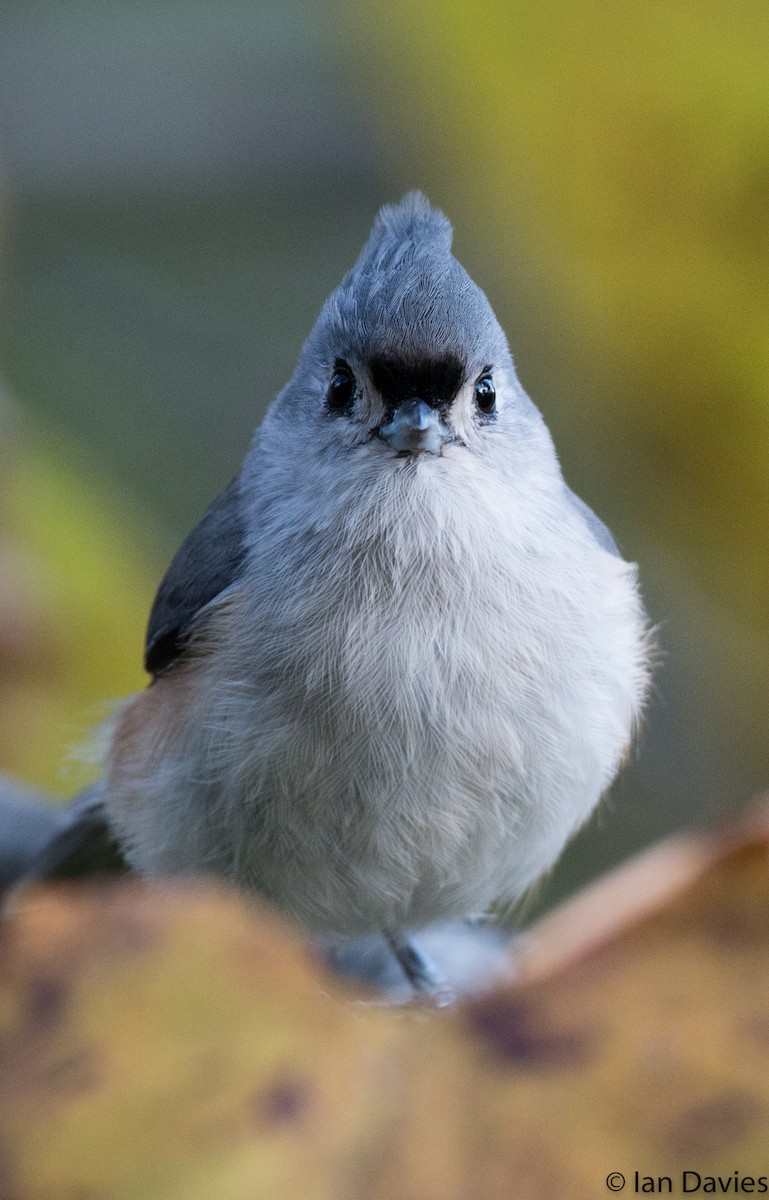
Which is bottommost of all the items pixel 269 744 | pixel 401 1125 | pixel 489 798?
pixel 489 798

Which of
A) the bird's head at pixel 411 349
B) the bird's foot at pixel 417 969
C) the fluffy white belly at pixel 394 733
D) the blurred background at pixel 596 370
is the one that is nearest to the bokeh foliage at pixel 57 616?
the blurred background at pixel 596 370

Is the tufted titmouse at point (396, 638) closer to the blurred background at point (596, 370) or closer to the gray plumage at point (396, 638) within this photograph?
the gray plumage at point (396, 638)

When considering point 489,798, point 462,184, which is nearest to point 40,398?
point 462,184

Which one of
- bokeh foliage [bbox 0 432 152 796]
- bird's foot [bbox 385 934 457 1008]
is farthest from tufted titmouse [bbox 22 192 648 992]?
bird's foot [bbox 385 934 457 1008]

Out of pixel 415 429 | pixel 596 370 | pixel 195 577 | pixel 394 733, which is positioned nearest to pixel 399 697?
pixel 394 733

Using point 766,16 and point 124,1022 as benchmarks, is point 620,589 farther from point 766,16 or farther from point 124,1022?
point 124,1022

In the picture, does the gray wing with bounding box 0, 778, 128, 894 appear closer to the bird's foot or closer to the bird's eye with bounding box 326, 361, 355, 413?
the bird's foot
